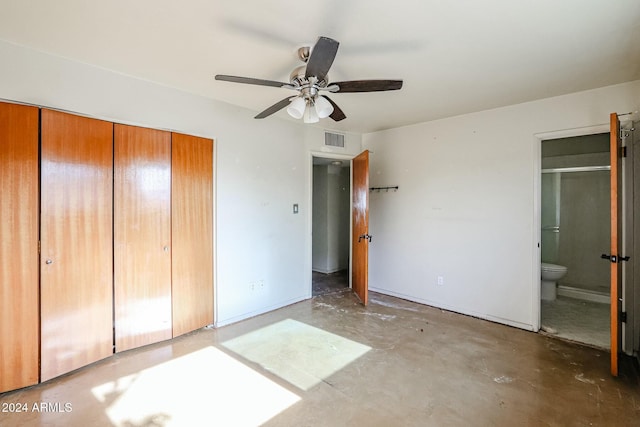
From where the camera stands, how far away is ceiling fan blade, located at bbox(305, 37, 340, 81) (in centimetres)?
152

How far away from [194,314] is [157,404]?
1.13m

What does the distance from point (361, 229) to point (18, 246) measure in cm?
340

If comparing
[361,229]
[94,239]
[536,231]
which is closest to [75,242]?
[94,239]

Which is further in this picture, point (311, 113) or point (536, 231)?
point (536, 231)

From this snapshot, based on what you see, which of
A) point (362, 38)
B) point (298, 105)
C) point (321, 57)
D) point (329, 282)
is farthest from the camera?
point (329, 282)

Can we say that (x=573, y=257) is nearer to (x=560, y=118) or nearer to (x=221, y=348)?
(x=560, y=118)

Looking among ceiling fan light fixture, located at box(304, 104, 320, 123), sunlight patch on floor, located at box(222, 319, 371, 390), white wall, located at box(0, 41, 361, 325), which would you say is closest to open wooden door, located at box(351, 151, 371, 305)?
white wall, located at box(0, 41, 361, 325)

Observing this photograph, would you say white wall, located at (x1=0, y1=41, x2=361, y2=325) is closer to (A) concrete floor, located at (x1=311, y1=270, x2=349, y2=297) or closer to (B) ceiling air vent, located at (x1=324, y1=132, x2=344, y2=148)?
(B) ceiling air vent, located at (x1=324, y1=132, x2=344, y2=148)

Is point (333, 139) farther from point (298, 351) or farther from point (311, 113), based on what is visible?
point (298, 351)

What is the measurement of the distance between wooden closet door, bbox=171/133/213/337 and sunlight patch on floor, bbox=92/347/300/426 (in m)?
0.61

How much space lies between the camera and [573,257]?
448cm

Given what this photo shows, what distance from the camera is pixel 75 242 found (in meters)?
2.34

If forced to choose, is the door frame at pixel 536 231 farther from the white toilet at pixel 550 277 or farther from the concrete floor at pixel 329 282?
the concrete floor at pixel 329 282

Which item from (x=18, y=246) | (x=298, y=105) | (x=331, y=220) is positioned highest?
(x=298, y=105)
